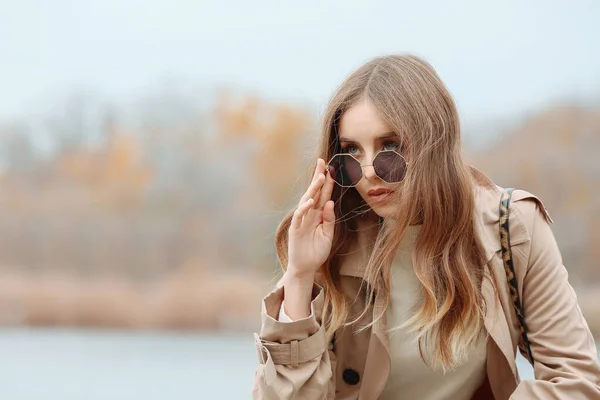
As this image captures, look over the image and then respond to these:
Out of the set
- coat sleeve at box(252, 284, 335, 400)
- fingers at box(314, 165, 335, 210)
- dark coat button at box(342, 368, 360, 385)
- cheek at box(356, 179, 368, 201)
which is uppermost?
cheek at box(356, 179, 368, 201)

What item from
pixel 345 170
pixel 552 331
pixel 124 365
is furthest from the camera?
Answer: pixel 124 365

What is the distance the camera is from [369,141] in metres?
1.49

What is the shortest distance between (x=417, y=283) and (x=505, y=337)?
Result: 0.75 feet

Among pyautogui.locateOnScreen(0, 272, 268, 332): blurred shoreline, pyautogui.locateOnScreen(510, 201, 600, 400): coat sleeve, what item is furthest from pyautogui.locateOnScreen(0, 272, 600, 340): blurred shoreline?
pyautogui.locateOnScreen(510, 201, 600, 400): coat sleeve

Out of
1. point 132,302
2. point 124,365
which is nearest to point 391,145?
point 124,365

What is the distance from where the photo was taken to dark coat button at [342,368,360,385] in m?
1.60

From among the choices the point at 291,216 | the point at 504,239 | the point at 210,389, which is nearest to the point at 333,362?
the point at 291,216

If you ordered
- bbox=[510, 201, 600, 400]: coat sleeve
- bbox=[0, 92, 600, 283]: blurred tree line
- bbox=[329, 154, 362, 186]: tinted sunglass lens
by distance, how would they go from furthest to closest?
bbox=[0, 92, 600, 283]: blurred tree line
bbox=[329, 154, 362, 186]: tinted sunglass lens
bbox=[510, 201, 600, 400]: coat sleeve

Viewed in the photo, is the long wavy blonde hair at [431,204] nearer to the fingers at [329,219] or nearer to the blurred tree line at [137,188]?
the fingers at [329,219]

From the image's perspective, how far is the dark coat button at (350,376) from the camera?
1.60 m

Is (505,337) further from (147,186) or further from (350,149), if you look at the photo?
(147,186)

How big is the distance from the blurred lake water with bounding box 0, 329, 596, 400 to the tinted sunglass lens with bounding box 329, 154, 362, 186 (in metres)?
2.39

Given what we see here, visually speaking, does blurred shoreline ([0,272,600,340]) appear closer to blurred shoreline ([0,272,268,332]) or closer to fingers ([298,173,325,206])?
blurred shoreline ([0,272,268,332])

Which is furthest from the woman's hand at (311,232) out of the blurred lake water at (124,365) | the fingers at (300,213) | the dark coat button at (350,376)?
the blurred lake water at (124,365)
